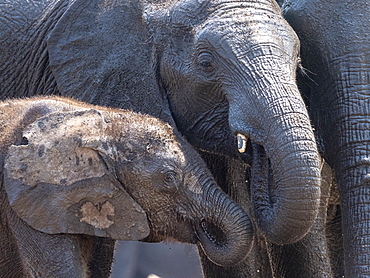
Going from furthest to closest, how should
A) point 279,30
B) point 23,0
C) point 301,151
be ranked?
point 23,0 < point 279,30 < point 301,151

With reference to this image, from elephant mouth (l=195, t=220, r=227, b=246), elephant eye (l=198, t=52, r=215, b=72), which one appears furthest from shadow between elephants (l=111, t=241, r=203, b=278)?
elephant mouth (l=195, t=220, r=227, b=246)

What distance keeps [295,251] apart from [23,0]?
7.42 ft

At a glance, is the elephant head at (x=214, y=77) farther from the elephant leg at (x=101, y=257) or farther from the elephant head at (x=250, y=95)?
the elephant leg at (x=101, y=257)

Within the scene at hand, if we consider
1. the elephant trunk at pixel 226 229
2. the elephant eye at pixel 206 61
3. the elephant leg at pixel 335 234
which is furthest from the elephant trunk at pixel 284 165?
the elephant leg at pixel 335 234

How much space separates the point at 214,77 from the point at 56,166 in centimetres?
90

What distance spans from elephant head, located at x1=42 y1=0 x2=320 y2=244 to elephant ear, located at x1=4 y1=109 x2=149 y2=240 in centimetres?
61

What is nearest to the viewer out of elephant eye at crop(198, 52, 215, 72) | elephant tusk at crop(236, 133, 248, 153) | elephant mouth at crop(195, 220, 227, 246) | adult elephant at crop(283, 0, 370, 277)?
elephant mouth at crop(195, 220, 227, 246)

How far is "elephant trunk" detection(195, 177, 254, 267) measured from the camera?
162 inches

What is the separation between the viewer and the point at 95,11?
17.0 feet

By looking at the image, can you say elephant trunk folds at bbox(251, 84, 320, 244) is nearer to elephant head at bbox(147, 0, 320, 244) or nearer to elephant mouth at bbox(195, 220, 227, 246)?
elephant head at bbox(147, 0, 320, 244)

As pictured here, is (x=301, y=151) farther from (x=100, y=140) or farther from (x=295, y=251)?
(x=295, y=251)

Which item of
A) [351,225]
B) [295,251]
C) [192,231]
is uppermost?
[192,231]

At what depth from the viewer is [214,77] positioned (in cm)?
454

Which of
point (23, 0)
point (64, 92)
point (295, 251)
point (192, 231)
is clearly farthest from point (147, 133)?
point (23, 0)
